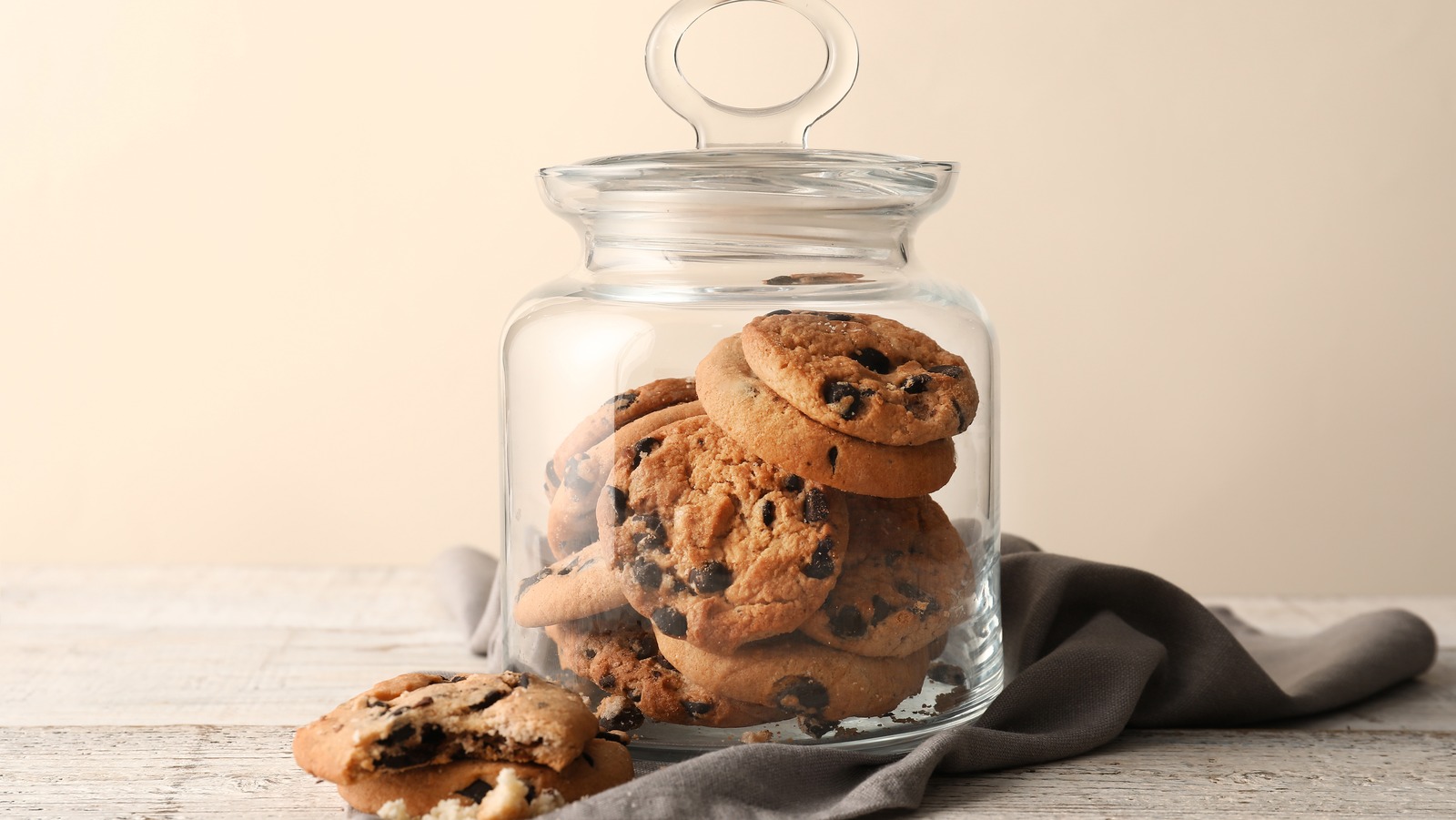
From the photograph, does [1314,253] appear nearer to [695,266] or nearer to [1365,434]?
[1365,434]

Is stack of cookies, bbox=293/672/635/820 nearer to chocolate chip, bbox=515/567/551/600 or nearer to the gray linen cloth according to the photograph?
the gray linen cloth

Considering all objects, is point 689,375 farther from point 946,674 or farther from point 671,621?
point 946,674

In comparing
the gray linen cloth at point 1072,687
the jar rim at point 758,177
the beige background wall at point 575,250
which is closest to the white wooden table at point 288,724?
the gray linen cloth at point 1072,687

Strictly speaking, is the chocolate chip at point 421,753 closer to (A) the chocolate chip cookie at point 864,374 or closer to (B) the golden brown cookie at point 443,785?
(B) the golden brown cookie at point 443,785

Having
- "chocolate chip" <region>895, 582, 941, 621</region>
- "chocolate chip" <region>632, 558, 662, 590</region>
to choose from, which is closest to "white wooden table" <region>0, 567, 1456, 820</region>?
"chocolate chip" <region>895, 582, 941, 621</region>

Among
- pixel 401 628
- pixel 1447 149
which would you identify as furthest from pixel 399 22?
pixel 1447 149

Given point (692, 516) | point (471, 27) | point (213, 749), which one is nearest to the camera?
point (692, 516)
